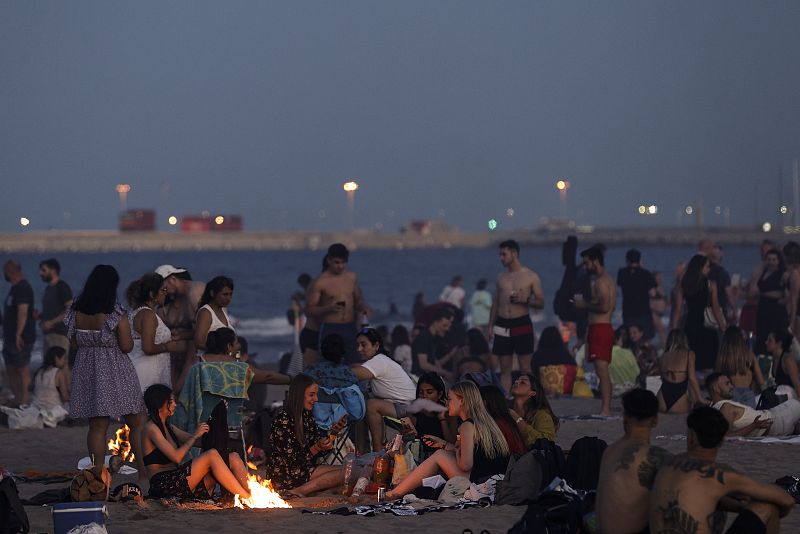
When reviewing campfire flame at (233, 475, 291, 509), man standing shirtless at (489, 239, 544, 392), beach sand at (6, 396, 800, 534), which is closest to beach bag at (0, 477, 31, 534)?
beach sand at (6, 396, 800, 534)

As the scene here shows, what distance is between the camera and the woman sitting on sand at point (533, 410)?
29.7ft

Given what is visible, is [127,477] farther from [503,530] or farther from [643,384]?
[643,384]

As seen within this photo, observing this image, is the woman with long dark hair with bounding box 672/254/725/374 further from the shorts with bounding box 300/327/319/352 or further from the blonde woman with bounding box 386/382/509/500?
the blonde woman with bounding box 386/382/509/500

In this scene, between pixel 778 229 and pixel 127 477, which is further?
pixel 778 229

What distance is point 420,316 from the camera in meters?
17.1

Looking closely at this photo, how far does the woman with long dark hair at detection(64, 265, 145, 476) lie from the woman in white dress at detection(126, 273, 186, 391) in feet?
1.43

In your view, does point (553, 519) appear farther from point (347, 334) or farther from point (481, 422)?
point (347, 334)

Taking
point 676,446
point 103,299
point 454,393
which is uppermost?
point 103,299

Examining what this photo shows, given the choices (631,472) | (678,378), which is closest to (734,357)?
(678,378)

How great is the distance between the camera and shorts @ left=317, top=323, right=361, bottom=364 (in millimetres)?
12047

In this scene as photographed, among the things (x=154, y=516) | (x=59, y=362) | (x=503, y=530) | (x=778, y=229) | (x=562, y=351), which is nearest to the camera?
(x=503, y=530)

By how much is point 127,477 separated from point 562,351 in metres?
6.45

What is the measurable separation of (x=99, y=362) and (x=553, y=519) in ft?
13.3

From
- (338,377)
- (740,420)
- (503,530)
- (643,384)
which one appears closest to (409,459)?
(338,377)
